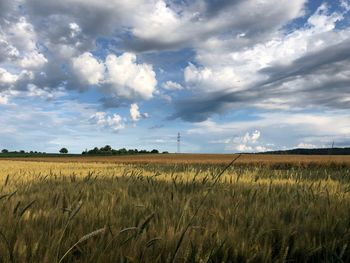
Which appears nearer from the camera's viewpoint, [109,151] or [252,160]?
[252,160]

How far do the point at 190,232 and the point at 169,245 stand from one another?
0.38 metres

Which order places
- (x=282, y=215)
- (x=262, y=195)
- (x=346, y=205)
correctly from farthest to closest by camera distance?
1. (x=262, y=195)
2. (x=346, y=205)
3. (x=282, y=215)

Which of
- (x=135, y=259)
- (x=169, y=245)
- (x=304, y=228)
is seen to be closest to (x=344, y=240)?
(x=304, y=228)

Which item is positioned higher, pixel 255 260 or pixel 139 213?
pixel 139 213

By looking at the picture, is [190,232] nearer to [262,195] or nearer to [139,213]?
[139,213]

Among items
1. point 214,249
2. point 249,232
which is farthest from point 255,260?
point 249,232

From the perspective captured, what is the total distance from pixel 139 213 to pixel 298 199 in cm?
220

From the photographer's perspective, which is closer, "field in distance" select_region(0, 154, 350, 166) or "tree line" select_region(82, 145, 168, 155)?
"field in distance" select_region(0, 154, 350, 166)

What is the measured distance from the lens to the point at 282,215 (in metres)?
3.63

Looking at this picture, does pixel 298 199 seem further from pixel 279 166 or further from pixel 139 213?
pixel 279 166

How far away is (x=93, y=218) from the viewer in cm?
305

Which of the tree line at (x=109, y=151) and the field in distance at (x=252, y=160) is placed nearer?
the field in distance at (x=252, y=160)

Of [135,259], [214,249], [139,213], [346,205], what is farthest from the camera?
[346,205]

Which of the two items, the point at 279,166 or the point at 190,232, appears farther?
the point at 279,166
